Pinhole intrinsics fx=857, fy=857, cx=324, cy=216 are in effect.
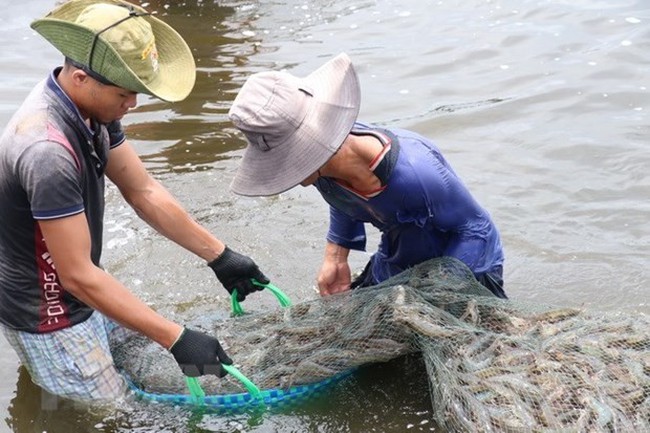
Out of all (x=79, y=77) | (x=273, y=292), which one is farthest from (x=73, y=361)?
(x=79, y=77)

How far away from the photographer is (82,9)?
11.9ft

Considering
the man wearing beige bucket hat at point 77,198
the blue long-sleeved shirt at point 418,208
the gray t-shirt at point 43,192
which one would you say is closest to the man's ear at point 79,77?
the man wearing beige bucket hat at point 77,198

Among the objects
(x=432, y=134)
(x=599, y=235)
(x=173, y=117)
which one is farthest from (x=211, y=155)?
(x=599, y=235)

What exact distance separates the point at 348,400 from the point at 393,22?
7.10 m

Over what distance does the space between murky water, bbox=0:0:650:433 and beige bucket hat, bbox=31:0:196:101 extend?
1634 millimetres

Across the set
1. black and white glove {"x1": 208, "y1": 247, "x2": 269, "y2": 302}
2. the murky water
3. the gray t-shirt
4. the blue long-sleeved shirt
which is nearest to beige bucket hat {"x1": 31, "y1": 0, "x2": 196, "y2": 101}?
the gray t-shirt

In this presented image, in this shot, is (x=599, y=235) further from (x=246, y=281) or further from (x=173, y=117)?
(x=173, y=117)

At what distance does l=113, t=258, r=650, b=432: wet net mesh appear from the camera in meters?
3.50

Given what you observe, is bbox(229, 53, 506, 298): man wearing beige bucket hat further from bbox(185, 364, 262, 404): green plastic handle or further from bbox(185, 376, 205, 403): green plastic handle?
bbox(185, 376, 205, 403): green plastic handle

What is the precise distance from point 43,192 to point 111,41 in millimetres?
657

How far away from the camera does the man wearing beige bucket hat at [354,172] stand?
3480 millimetres

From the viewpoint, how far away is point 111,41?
11.2 feet

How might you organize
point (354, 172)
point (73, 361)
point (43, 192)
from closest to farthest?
point (43, 192), point (354, 172), point (73, 361)

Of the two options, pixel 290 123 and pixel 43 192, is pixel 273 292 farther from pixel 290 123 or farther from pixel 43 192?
pixel 43 192
